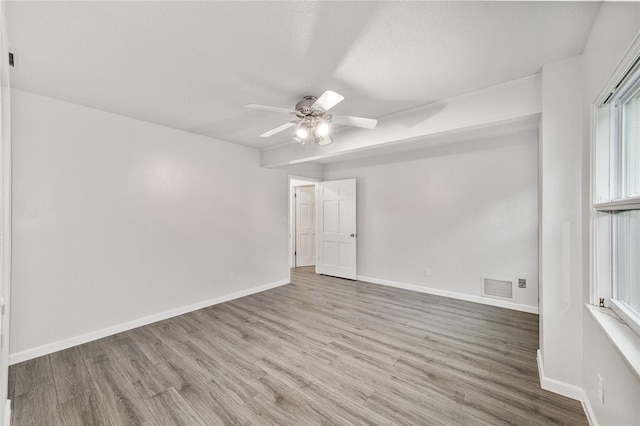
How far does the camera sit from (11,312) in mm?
2305

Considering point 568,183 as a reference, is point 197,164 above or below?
above

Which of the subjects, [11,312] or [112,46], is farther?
[11,312]

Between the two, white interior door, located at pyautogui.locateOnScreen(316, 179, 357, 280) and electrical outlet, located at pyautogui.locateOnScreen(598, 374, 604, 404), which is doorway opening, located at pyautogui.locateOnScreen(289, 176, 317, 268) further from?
electrical outlet, located at pyautogui.locateOnScreen(598, 374, 604, 404)

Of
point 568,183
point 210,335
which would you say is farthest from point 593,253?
point 210,335

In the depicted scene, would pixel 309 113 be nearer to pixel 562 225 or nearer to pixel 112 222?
pixel 562 225

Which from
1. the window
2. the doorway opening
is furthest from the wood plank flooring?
the doorway opening

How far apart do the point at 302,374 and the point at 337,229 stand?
3.40m

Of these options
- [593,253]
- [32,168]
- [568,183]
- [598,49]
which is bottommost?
[593,253]

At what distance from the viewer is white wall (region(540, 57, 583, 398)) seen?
5.98ft

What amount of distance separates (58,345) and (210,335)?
143 centimetres

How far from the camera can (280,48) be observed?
1.75m

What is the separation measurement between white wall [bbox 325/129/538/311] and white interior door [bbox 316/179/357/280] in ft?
0.55

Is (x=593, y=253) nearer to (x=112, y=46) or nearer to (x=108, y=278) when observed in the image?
(x=112, y=46)

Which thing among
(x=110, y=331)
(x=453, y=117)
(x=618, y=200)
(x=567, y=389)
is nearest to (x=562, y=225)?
(x=618, y=200)
